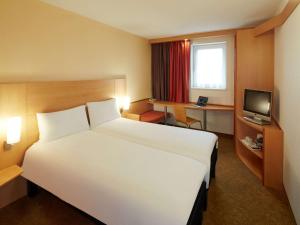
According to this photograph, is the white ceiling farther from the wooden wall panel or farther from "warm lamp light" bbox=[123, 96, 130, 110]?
"warm lamp light" bbox=[123, 96, 130, 110]

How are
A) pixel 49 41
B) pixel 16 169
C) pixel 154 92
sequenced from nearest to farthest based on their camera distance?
pixel 16 169
pixel 49 41
pixel 154 92

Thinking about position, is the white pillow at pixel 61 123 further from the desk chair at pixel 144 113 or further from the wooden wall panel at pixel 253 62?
the wooden wall panel at pixel 253 62

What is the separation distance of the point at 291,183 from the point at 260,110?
1113mm

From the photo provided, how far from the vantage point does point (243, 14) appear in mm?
2871

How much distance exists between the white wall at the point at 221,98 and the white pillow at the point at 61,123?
2.78 meters

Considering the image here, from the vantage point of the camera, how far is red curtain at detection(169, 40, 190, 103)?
173 inches

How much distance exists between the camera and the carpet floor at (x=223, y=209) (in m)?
1.85

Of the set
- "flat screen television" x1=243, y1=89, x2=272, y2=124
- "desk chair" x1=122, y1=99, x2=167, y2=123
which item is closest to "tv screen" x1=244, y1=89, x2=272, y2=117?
"flat screen television" x1=243, y1=89, x2=272, y2=124

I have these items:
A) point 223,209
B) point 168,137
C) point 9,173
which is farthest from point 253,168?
point 9,173

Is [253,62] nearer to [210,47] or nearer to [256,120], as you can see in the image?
[256,120]

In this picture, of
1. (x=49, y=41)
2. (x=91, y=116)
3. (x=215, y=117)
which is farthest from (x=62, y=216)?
(x=215, y=117)

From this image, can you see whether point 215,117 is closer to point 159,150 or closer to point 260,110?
point 260,110

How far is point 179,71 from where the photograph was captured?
4531mm

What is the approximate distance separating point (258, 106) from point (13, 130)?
10.6 feet
